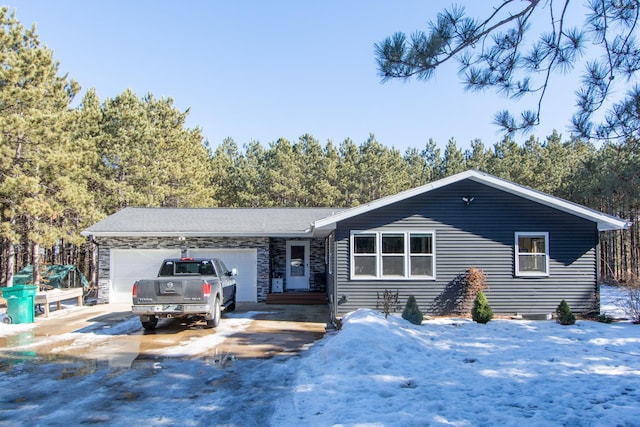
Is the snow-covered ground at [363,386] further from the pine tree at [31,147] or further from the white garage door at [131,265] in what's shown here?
the pine tree at [31,147]

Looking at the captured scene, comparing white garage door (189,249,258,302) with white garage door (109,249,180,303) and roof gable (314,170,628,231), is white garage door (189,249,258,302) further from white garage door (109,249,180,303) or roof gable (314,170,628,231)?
roof gable (314,170,628,231)

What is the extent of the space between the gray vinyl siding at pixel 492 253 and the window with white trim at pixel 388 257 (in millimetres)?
160

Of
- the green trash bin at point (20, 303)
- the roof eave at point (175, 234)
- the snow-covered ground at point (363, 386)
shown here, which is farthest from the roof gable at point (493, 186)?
the green trash bin at point (20, 303)

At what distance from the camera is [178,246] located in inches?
680

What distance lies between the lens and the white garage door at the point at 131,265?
17.1m

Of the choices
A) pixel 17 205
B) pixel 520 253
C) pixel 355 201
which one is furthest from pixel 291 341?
pixel 355 201

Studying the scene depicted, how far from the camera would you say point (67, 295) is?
559 inches

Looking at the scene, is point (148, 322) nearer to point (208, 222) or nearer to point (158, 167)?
point (208, 222)

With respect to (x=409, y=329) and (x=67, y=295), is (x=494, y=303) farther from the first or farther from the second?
(x=67, y=295)

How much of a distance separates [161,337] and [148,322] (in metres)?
0.97

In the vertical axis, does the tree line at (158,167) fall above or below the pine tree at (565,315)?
above

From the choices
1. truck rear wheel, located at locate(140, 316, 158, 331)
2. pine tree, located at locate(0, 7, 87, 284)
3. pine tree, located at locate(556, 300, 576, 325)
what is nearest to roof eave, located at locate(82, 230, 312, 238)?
pine tree, located at locate(0, 7, 87, 284)

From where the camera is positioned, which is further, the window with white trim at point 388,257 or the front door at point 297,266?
the front door at point 297,266

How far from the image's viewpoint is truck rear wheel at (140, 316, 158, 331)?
11.0 metres
